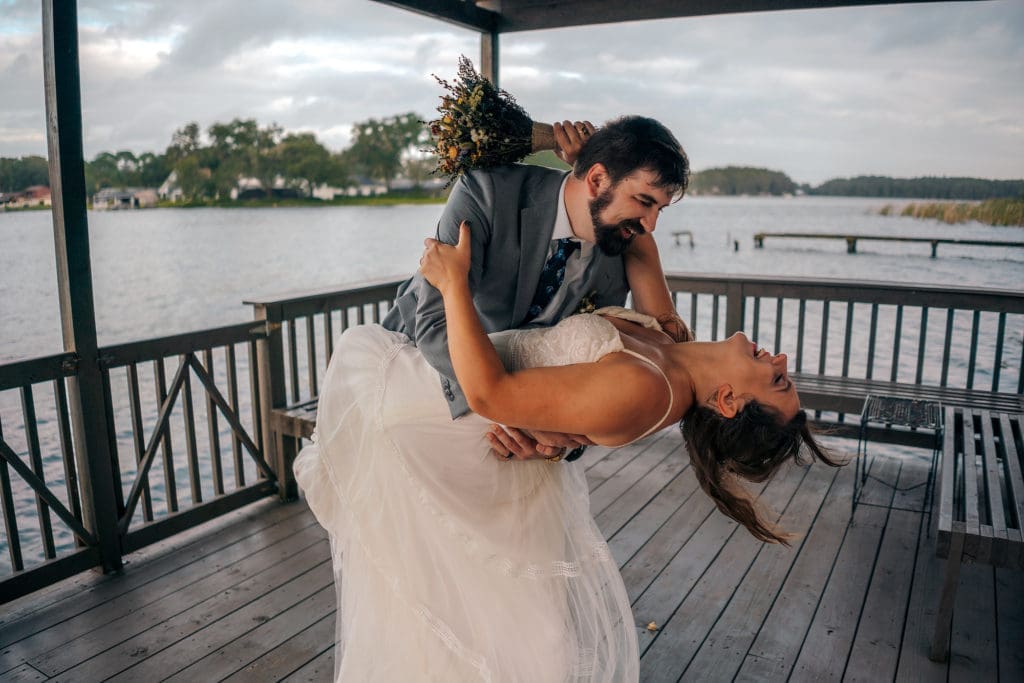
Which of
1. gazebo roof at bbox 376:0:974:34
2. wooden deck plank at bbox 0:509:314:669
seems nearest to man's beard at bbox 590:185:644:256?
wooden deck plank at bbox 0:509:314:669

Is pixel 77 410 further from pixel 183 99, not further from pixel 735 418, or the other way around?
pixel 183 99

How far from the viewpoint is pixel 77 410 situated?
2779 mm

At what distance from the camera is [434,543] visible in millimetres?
1755

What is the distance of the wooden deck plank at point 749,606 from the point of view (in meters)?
2.42

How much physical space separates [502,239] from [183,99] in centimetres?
1649

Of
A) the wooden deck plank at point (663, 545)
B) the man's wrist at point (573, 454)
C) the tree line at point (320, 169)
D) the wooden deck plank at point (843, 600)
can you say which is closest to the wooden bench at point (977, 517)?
the wooden deck plank at point (843, 600)

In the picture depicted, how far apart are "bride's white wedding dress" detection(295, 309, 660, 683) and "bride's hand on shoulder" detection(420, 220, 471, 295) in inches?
11.9

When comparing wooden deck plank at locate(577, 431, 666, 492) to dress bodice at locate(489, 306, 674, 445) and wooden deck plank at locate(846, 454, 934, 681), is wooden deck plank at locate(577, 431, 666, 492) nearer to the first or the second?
wooden deck plank at locate(846, 454, 934, 681)

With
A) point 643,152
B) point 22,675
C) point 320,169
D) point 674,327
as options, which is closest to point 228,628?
point 22,675

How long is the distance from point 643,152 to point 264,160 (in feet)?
34.6

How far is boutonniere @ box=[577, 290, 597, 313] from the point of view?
1822mm

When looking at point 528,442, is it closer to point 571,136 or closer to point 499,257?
point 499,257

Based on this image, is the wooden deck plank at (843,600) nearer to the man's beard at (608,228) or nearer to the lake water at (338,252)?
the man's beard at (608,228)

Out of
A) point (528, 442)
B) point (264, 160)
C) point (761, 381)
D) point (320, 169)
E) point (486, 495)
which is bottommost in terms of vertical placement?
point (486, 495)
